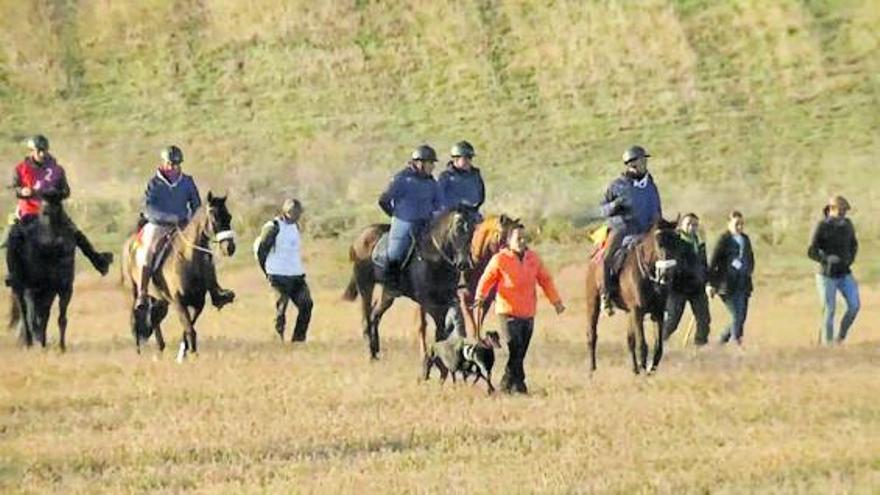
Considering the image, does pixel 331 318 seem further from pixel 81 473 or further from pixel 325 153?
pixel 325 153

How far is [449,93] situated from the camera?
63.1m

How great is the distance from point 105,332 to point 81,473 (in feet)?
55.0

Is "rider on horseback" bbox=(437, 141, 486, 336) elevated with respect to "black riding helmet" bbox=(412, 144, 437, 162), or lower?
lower

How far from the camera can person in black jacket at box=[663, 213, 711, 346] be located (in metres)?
22.8

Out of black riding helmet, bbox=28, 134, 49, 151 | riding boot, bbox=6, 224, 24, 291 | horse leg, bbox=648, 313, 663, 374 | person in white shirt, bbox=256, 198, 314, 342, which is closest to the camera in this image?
horse leg, bbox=648, 313, 663, 374

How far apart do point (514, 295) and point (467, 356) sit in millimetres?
713

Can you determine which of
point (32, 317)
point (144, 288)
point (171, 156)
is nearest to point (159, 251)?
point (144, 288)

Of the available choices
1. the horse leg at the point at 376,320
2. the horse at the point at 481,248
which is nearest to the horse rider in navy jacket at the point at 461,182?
the horse at the point at 481,248

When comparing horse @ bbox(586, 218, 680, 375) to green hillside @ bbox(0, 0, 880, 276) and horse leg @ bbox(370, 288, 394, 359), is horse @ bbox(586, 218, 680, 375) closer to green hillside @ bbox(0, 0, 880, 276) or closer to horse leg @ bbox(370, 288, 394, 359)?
horse leg @ bbox(370, 288, 394, 359)

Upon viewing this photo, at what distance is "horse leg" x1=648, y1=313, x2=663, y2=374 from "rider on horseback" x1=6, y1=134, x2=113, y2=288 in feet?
23.4

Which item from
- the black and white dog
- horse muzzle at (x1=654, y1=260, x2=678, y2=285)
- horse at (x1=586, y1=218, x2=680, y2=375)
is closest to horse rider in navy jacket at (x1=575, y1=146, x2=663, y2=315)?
horse at (x1=586, y1=218, x2=680, y2=375)

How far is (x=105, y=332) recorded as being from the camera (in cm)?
3034

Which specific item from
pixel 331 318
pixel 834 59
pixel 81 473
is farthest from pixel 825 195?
pixel 81 473

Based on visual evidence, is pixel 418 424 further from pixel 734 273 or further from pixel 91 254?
pixel 734 273
